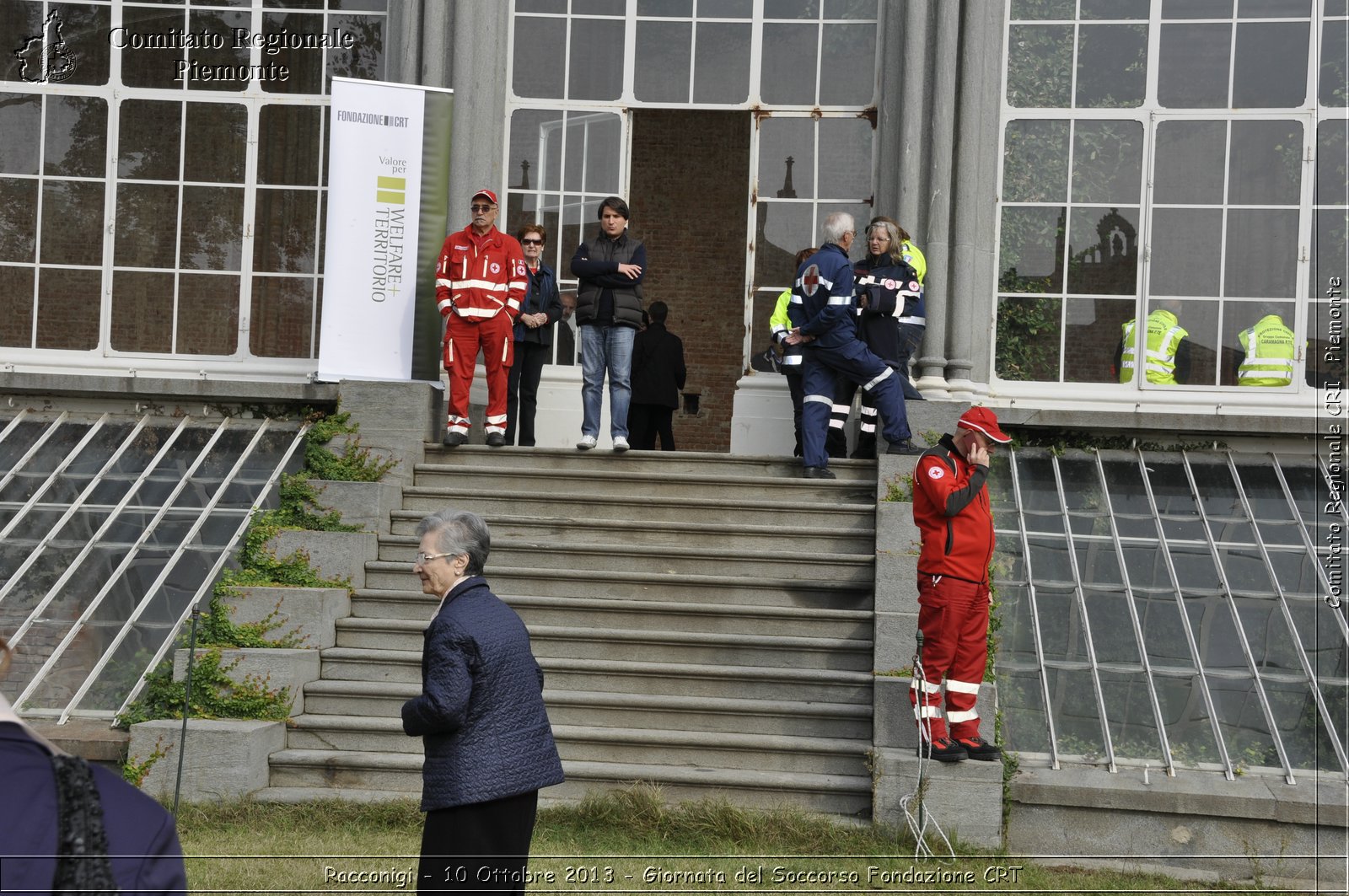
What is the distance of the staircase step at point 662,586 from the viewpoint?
28.1 ft

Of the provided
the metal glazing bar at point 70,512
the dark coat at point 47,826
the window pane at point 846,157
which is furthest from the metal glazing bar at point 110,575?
the dark coat at point 47,826

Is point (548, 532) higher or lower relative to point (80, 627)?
higher

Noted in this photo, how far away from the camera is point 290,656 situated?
308 inches

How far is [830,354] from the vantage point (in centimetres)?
935

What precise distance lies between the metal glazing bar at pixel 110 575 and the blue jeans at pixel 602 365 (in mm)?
2781

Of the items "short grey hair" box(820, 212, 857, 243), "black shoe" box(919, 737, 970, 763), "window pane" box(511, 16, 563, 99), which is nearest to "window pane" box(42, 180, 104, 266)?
"window pane" box(511, 16, 563, 99)

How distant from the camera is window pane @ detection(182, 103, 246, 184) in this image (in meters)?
11.9

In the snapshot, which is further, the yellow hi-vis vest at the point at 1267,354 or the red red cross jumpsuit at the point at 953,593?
the yellow hi-vis vest at the point at 1267,354

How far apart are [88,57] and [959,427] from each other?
866cm

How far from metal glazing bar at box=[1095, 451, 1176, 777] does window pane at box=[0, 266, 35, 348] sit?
28.5 feet

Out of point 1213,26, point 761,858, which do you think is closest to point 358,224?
point 761,858

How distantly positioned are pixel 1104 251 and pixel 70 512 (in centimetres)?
778

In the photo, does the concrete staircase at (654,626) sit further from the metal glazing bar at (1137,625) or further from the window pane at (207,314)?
the window pane at (207,314)

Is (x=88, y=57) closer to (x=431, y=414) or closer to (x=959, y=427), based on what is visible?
(x=431, y=414)
